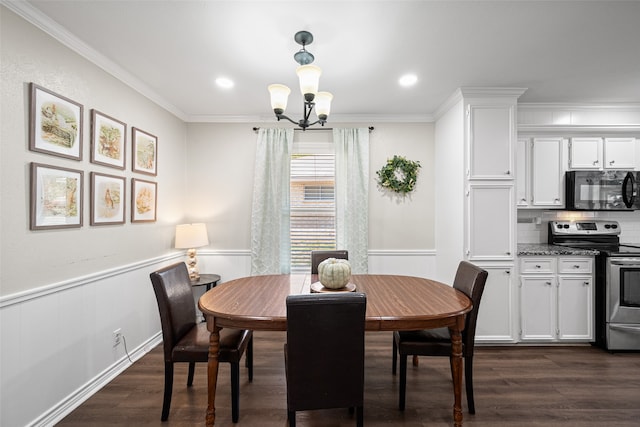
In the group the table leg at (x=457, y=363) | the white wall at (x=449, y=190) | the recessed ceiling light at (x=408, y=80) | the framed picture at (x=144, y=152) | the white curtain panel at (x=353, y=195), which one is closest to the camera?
the table leg at (x=457, y=363)

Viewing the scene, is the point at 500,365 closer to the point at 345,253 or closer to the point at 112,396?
the point at 345,253

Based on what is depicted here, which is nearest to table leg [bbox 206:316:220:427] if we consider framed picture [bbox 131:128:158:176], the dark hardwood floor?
the dark hardwood floor

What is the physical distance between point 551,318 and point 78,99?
4.64m

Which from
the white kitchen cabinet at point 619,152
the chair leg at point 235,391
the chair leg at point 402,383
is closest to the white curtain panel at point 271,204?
the chair leg at point 235,391

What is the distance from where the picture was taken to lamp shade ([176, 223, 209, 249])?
3.25 meters

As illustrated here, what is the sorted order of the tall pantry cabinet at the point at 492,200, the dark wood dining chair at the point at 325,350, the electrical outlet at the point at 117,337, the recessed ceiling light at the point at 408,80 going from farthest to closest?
the tall pantry cabinet at the point at 492,200, the recessed ceiling light at the point at 408,80, the electrical outlet at the point at 117,337, the dark wood dining chair at the point at 325,350

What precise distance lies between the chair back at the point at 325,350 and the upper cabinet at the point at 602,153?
11.1 ft

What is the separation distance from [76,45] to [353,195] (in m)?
2.83

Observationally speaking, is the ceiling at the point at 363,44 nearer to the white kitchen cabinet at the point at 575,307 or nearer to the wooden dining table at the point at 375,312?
the wooden dining table at the point at 375,312

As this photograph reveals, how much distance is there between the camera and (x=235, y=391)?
187cm

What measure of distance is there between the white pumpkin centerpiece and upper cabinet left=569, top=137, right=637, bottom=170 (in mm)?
3085

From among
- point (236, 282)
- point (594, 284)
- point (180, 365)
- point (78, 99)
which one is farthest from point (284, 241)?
point (594, 284)

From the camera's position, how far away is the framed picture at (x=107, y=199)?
2248 mm

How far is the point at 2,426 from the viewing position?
1.61m
